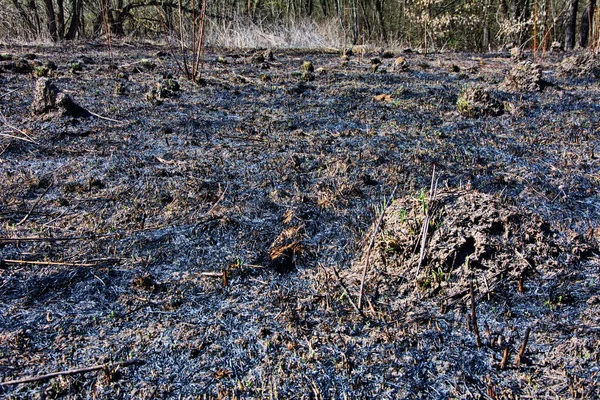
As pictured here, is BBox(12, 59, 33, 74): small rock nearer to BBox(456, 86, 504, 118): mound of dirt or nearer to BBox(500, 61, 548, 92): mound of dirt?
BBox(456, 86, 504, 118): mound of dirt

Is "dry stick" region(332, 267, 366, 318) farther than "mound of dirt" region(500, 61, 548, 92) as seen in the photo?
No

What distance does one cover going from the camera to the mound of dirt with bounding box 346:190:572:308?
1.74m

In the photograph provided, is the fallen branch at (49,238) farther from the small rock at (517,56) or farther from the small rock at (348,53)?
the small rock at (517,56)

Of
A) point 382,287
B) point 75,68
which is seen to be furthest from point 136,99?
point 382,287

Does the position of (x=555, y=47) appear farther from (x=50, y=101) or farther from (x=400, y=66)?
(x=50, y=101)

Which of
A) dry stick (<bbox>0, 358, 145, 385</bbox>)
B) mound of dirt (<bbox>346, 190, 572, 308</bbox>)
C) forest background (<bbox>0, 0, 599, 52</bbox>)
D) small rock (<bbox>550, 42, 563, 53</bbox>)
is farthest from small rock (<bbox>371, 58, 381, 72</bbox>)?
dry stick (<bbox>0, 358, 145, 385</bbox>)

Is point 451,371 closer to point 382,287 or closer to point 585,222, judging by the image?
point 382,287

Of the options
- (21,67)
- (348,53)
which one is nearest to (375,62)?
(348,53)

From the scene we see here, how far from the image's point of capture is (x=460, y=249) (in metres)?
1.76

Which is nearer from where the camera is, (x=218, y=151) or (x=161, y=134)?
(x=218, y=151)

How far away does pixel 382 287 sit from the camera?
5.89ft

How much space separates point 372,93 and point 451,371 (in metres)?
3.17

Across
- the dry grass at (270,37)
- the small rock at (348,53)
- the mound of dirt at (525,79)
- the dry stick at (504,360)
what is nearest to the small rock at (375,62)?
the small rock at (348,53)

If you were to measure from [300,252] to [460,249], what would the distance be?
685 mm
